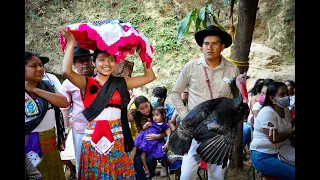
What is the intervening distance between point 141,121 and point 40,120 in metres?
2.03

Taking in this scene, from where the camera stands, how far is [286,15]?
37.2 ft

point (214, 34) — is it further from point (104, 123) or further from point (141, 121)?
point (141, 121)

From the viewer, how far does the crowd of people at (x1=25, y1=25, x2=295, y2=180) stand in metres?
2.98

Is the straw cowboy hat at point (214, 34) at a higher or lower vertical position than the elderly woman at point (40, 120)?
higher

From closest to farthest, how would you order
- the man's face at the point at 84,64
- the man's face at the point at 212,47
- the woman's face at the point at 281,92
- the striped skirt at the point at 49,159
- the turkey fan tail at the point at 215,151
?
the striped skirt at the point at 49,159 → the turkey fan tail at the point at 215,151 → the man's face at the point at 212,47 → the woman's face at the point at 281,92 → the man's face at the point at 84,64

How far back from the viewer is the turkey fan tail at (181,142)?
11.7 feet

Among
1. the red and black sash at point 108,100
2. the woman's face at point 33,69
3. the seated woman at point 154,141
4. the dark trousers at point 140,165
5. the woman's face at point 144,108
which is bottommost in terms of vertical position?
the dark trousers at point 140,165

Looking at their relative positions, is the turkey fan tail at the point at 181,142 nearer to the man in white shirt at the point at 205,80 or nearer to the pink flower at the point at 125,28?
the man in white shirt at the point at 205,80

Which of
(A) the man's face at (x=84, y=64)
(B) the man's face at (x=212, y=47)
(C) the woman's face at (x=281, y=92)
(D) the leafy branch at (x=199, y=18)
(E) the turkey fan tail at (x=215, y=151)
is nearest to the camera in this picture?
(E) the turkey fan tail at (x=215, y=151)

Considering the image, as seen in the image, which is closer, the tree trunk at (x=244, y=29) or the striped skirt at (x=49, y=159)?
the striped skirt at (x=49, y=159)

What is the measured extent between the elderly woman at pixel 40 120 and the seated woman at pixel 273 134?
6.28 feet

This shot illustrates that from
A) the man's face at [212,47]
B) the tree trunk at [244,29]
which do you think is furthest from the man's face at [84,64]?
the tree trunk at [244,29]
